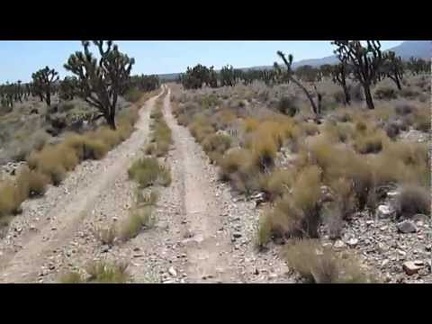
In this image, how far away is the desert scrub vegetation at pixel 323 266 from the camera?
4184mm

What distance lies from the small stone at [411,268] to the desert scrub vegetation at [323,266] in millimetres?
335

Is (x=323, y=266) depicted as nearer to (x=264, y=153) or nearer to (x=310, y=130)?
(x=264, y=153)

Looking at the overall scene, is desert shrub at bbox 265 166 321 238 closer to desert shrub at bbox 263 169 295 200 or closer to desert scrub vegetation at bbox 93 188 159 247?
desert shrub at bbox 263 169 295 200

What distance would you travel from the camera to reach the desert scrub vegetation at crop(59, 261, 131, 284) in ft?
15.4

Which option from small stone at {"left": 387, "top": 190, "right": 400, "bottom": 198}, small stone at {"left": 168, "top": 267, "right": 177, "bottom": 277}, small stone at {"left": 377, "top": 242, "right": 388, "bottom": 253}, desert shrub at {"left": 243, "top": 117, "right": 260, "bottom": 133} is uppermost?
desert shrub at {"left": 243, "top": 117, "right": 260, "bottom": 133}

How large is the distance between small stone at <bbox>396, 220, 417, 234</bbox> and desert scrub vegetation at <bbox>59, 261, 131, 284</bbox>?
9.27ft

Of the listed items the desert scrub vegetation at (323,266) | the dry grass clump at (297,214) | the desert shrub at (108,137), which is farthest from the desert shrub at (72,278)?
the desert shrub at (108,137)

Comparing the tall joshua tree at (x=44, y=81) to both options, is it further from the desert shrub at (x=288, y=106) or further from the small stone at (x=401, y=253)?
the small stone at (x=401, y=253)

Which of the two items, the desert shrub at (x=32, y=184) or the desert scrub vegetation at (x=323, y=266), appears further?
the desert shrub at (x=32, y=184)

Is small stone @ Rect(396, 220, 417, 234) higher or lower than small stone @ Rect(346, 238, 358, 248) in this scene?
higher

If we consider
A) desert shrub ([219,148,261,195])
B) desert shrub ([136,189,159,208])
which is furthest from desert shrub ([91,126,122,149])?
desert shrub ([136,189,159,208])

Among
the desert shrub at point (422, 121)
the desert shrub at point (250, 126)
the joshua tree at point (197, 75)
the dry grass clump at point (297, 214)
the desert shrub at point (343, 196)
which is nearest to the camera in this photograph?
the dry grass clump at point (297, 214)
